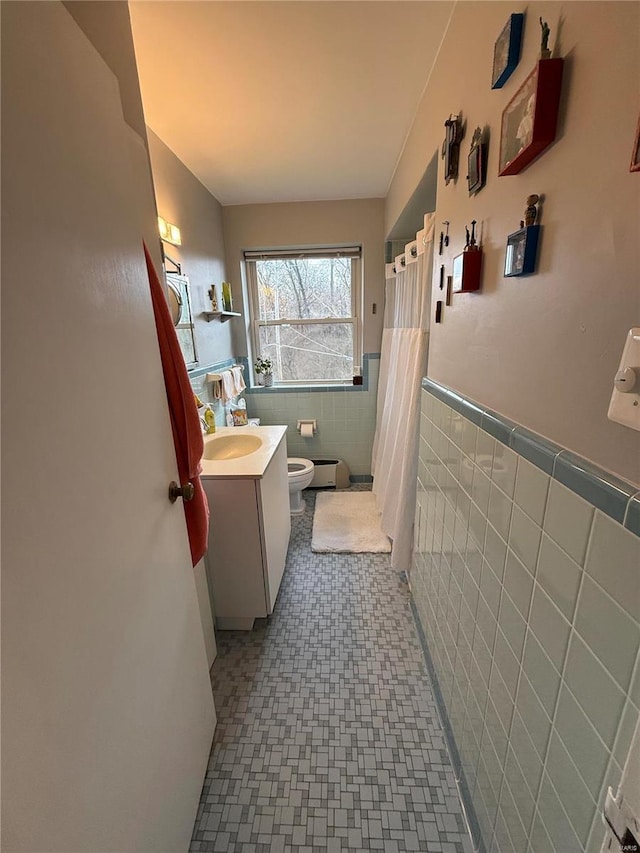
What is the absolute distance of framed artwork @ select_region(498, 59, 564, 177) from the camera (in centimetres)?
59

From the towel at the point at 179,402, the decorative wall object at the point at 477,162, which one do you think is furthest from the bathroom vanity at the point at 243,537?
the decorative wall object at the point at 477,162

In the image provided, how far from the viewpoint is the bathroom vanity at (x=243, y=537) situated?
1527mm

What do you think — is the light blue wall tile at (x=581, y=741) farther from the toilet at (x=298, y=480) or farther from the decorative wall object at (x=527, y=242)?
→ the toilet at (x=298, y=480)

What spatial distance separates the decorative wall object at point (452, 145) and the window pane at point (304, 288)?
1876 mm

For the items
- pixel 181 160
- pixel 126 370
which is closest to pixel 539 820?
pixel 126 370

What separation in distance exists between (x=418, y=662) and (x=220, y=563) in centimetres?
100

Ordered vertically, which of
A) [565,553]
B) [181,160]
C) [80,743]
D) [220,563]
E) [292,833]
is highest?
[181,160]

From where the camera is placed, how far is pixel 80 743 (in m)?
0.55

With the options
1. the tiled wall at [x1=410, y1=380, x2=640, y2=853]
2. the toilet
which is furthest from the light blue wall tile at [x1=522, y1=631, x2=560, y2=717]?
the toilet

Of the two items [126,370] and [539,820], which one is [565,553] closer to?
[539,820]

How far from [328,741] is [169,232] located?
7.88ft

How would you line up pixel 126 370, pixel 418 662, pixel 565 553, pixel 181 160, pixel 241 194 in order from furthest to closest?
pixel 241 194
pixel 181 160
pixel 418 662
pixel 126 370
pixel 565 553

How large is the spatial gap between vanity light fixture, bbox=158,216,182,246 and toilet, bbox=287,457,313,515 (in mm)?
1660

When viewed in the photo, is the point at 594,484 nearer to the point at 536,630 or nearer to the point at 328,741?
the point at 536,630
